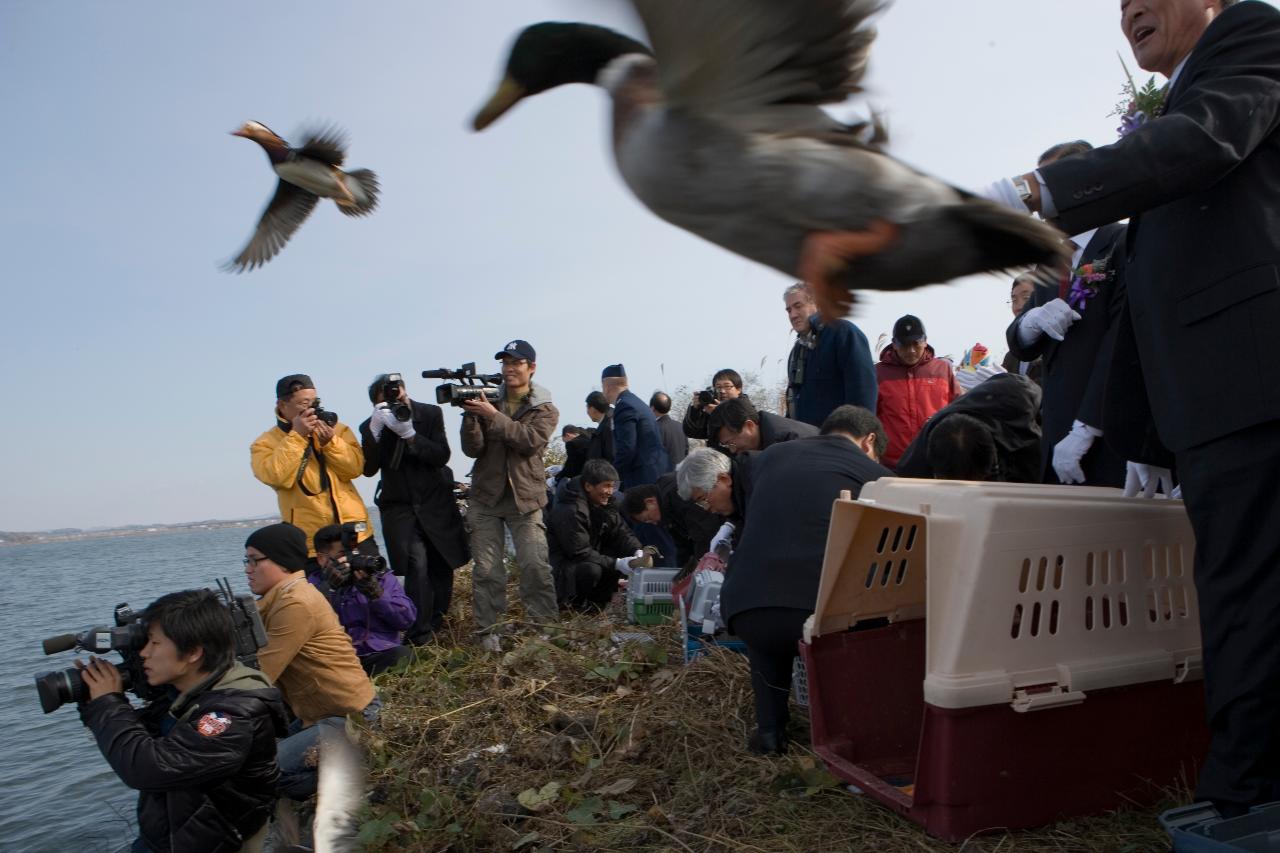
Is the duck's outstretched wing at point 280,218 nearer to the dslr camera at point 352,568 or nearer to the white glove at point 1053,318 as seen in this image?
the dslr camera at point 352,568

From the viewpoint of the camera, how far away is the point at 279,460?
17.4 feet

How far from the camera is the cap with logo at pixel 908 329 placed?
5.02m

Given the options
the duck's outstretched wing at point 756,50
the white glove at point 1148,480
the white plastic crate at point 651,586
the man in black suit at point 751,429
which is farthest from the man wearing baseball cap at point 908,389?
the duck's outstretched wing at point 756,50

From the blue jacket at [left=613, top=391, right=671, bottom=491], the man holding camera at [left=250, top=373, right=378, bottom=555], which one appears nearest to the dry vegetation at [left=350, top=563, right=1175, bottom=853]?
the man holding camera at [left=250, top=373, right=378, bottom=555]

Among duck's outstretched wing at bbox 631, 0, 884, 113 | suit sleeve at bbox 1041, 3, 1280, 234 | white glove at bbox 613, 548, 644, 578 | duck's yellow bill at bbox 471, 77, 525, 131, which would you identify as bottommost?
white glove at bbox 613, 548, 644, 578

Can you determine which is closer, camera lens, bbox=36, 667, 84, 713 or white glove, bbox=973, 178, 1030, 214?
white glove, bbox=973, 178, 1030, 214

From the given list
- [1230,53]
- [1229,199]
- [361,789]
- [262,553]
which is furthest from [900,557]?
[262,553]

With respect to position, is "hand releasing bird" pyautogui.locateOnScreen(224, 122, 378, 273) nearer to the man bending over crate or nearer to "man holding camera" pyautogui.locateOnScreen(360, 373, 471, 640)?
"man holding camera" pyautogui.locateOnScreen(360, 373, 471, 640)

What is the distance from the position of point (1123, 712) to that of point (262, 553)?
11.0 ft

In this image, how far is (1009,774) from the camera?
233 centimetres

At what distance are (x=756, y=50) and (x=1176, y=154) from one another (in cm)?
81

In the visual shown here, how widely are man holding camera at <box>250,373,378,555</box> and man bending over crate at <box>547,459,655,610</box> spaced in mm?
1520

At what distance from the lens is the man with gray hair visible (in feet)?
15.4

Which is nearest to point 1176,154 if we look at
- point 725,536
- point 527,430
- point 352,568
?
point 725,536
